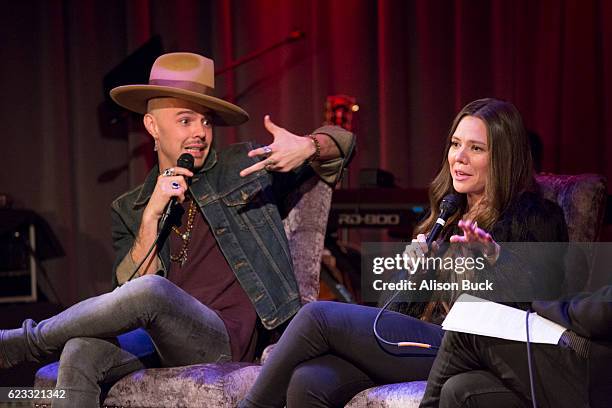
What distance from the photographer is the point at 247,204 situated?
2.64m

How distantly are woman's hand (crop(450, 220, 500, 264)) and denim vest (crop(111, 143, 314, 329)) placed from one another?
702 millimetres

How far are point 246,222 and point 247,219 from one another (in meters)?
0.01

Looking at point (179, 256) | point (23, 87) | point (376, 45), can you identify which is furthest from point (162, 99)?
point (23, 87)

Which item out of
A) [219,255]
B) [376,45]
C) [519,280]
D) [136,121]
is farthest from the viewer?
[136,121]

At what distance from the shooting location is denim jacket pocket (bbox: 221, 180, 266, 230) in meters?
2.62

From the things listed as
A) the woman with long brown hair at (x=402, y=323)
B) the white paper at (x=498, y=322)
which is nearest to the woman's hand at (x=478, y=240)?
the woman with long brown hair at (x=402, y=323)

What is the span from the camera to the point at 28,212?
4242 mm

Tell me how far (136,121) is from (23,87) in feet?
2.13

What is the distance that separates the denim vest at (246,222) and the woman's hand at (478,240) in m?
0.70

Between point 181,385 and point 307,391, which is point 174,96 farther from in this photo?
point 307,391

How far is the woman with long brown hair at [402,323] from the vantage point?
2057 millimetres

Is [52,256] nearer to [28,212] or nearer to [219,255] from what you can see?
[28,212]

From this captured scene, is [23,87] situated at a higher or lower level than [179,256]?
higher

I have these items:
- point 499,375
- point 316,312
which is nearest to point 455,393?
point 499,375
